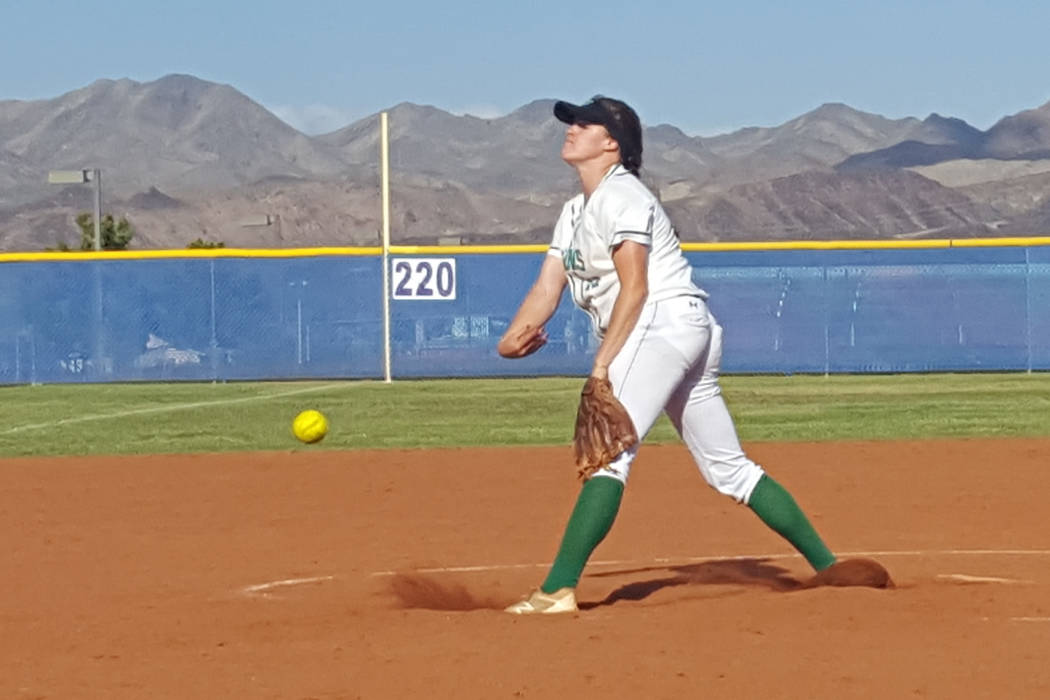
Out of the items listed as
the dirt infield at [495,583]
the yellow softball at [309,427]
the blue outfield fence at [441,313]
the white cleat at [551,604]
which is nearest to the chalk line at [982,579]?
the dirt infield at [495,583]

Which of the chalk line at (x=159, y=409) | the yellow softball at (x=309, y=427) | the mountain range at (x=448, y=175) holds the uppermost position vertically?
the mountain range at (x=448, y=175)

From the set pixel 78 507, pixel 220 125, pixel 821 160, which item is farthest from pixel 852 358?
pixel 220 125

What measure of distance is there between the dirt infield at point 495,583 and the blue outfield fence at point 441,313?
1252 cm

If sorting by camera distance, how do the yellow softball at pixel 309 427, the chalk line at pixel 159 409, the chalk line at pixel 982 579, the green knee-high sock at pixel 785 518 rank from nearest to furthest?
the green knee-high sock at pixel 785 518
the chalk line at pixel 982 579
the yellow softball at pixel 309 427
the chalk line at pixel 159 409

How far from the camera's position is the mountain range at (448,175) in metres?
92.9

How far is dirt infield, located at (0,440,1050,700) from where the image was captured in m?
5.21

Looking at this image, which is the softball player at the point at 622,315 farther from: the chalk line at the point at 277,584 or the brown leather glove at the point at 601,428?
the chalk line at the point at 277,584

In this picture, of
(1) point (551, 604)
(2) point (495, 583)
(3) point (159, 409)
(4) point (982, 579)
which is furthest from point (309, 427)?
(1) point (551, 604)

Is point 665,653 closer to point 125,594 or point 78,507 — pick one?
point 125,594

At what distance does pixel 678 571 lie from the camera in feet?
25.1

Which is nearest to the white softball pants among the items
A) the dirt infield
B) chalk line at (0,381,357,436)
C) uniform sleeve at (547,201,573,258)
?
uniform sleeve at (547,201,573,258)

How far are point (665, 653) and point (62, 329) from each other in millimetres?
21988

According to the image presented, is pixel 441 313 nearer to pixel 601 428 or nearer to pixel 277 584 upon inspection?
pixel 277 584

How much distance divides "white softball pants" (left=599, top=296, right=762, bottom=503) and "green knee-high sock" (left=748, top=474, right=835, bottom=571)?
9.1 inches
